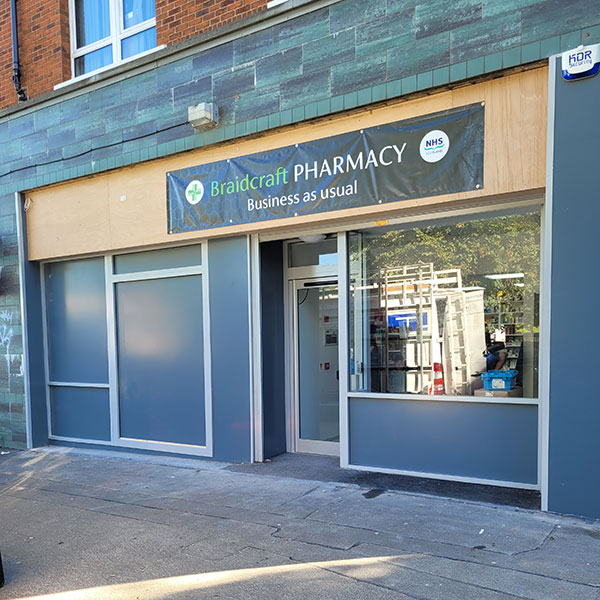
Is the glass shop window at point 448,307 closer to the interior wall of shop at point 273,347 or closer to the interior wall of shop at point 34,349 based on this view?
the interior wall of shop at point 273,347

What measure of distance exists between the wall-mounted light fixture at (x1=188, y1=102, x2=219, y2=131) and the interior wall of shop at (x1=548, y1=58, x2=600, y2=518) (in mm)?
3696

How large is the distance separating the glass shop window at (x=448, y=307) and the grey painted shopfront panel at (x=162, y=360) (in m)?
2.17

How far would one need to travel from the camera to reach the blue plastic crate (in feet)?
17.6

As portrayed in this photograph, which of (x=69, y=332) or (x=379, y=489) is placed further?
(x=69, y=332)

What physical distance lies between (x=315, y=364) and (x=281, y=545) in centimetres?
299

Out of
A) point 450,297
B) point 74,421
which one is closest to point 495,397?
point 450,297

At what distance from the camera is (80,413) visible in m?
8.21

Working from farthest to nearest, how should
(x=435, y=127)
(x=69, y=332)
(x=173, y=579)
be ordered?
(x=69, y=332)
(x=435, y=127)
(x=173, y=579)

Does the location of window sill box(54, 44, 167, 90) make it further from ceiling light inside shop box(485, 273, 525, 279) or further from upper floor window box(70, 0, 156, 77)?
ceiling light inside shop box(485, 273, 525, 279)

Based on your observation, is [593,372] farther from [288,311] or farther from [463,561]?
[288,311]

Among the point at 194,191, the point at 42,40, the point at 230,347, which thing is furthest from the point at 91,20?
the point at 230,347

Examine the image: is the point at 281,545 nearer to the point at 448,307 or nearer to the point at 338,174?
the point at 448,307

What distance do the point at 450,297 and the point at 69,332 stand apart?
572cm

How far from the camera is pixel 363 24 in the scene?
550 cm
